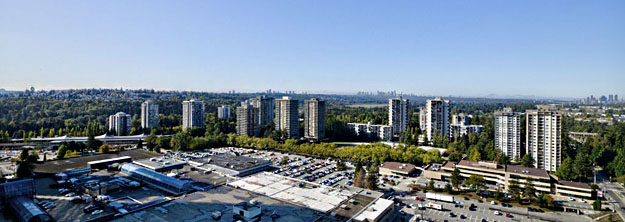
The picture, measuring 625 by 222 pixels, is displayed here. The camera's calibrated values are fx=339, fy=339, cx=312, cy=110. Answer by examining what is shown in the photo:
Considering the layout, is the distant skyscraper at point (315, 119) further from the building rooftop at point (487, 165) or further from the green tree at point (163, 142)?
the building rooftop at point (487, 165)

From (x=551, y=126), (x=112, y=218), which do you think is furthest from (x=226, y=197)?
(x=551, y=126)

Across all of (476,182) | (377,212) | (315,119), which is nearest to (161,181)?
(377,212)

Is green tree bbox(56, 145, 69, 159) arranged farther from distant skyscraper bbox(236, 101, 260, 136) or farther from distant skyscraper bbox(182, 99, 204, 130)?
distant skyscraper bbox(182, 99, 204, 130)

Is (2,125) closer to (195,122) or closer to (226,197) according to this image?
(195,122)

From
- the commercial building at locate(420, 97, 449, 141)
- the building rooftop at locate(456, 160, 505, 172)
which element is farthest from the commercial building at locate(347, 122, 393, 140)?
the building rooftop at locate(456, 160, 505, 172)

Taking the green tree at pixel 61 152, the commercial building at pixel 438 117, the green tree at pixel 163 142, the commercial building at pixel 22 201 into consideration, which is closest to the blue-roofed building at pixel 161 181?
the commercial building at pixel 22 201

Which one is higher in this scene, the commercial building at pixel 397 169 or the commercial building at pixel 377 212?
the commercial building at pixel 377 212
